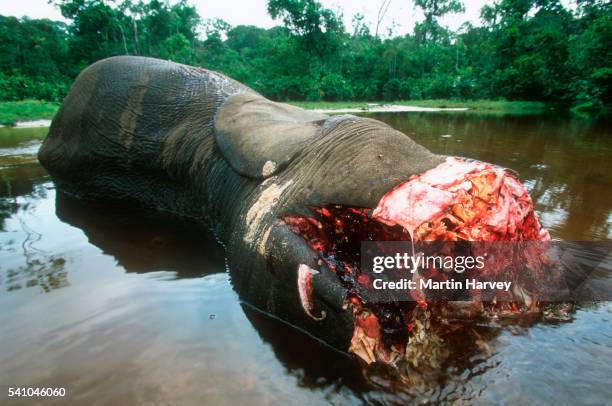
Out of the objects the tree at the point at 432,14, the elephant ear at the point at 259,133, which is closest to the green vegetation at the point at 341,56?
the tree at the point at 432,14

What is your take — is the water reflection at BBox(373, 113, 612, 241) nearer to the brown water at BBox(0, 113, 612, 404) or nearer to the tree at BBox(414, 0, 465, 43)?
the brown water at BBox(0, 113, 612, 404)

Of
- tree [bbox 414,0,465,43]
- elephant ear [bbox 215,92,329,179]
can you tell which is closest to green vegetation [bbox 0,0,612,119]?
tree [bbox 414,0,465,43]

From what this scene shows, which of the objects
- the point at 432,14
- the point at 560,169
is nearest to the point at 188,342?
the point at 560,169

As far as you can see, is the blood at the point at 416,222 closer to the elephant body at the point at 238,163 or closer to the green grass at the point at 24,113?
the elephant body at the point at 238,163

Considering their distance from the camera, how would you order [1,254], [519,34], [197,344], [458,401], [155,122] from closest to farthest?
1. [458,401]
2. [197,344]
3. [1,254]
4. [155,122]
5. [519,34]

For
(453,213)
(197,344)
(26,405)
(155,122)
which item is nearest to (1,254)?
(155,122)

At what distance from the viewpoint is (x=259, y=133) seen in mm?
2744

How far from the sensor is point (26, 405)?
5.24 feet

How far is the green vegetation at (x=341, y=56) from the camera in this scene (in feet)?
80.1

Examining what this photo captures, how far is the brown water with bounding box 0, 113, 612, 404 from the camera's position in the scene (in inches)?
63.7

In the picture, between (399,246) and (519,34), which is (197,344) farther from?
(519,34)

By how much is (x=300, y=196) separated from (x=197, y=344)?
896 mm

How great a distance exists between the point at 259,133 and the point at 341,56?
39.0 m

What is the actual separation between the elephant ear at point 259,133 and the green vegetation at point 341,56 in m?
22.3
